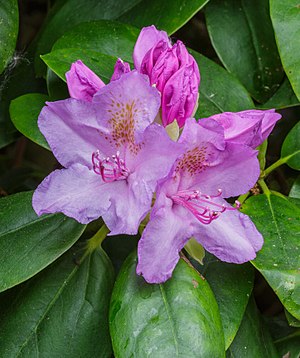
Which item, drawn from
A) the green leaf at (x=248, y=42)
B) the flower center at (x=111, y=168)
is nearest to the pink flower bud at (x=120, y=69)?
the flower center at (x=111, y=168)

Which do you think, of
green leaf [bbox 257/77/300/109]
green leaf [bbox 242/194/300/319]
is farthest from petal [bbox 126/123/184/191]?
green leaf [bbox 257/77/300/109]

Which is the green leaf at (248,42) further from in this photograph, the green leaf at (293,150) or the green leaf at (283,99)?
the green leaf at (293,150)

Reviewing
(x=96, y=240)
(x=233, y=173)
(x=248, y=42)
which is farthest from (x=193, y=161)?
(x=248, y=42)

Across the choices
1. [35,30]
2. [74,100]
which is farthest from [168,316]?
[35,30]

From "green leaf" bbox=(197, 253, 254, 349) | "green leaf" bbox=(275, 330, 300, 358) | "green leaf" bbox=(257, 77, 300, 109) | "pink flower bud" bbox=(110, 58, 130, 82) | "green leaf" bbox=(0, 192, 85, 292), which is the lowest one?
"green leaf" bbox=(275, 330, 300, 358)

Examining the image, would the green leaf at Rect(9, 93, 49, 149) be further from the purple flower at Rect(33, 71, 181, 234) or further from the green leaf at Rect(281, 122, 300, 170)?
the green leaf at Rect(281, 122, 300, 170)

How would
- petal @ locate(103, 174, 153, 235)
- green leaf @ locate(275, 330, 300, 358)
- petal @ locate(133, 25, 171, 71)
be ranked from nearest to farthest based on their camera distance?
petal @ locate(103, 174, 153, 235) → petal @ locate(133, 25, 171, 71) → green leaf @ locate(275, 330, 300, 358)

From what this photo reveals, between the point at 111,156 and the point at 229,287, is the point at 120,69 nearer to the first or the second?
the point at 111,156
